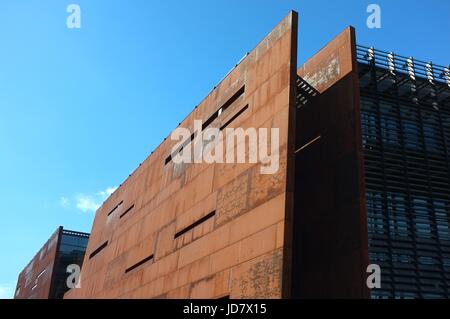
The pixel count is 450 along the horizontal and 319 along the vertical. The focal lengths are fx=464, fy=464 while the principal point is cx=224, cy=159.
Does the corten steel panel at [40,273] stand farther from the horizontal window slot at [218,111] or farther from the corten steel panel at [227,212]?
the horizontal window slot at [218,111]

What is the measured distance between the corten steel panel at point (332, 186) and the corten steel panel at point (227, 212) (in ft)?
7.99

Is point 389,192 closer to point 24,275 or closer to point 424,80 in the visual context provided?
point 424,80

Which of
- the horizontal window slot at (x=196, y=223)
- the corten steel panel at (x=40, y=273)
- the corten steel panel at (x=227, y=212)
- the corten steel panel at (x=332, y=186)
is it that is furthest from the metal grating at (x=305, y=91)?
the corten steel panel at (x=40, y=273)

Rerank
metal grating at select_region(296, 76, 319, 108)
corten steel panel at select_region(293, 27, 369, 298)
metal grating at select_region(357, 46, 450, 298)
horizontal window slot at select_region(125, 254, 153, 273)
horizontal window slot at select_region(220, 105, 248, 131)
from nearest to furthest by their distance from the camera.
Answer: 1. corten steel panel at select_region(293, 27, 369, 298)
2. metal grating at select_region(357, 46, 450, 298)
3. horizontal window slot at select_region(220, 105, 248, 131)
4. metal grating at select_region(296, 76, 319, 108)
5. horizontal window slot at select_region(125, 254, 153, 273)

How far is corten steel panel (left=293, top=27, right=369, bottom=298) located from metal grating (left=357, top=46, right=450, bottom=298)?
2905 mm

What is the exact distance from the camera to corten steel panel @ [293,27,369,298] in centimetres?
1570

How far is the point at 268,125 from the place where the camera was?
57.9 feet

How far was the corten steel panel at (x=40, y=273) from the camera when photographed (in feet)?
185

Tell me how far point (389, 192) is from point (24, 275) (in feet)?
220

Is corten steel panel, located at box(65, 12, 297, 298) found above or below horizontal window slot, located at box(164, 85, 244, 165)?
below

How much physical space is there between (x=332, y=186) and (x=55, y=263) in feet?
154

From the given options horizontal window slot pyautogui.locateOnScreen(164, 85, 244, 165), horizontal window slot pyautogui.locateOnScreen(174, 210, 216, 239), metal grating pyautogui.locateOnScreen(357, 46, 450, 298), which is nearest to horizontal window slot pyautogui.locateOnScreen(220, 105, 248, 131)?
horizontal window slot pyautogui.locateOnScreen(164, 85, 244, 165)

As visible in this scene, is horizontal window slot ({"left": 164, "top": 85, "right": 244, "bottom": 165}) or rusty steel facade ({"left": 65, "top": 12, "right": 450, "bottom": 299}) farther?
horizontal window slot ({"left": 164, "top": 85, "right": 244, "bottom": 165})

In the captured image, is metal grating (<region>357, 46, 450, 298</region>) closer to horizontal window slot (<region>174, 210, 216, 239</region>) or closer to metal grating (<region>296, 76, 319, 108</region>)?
metal grating (<region>296, 76, 319, 108</region>)
